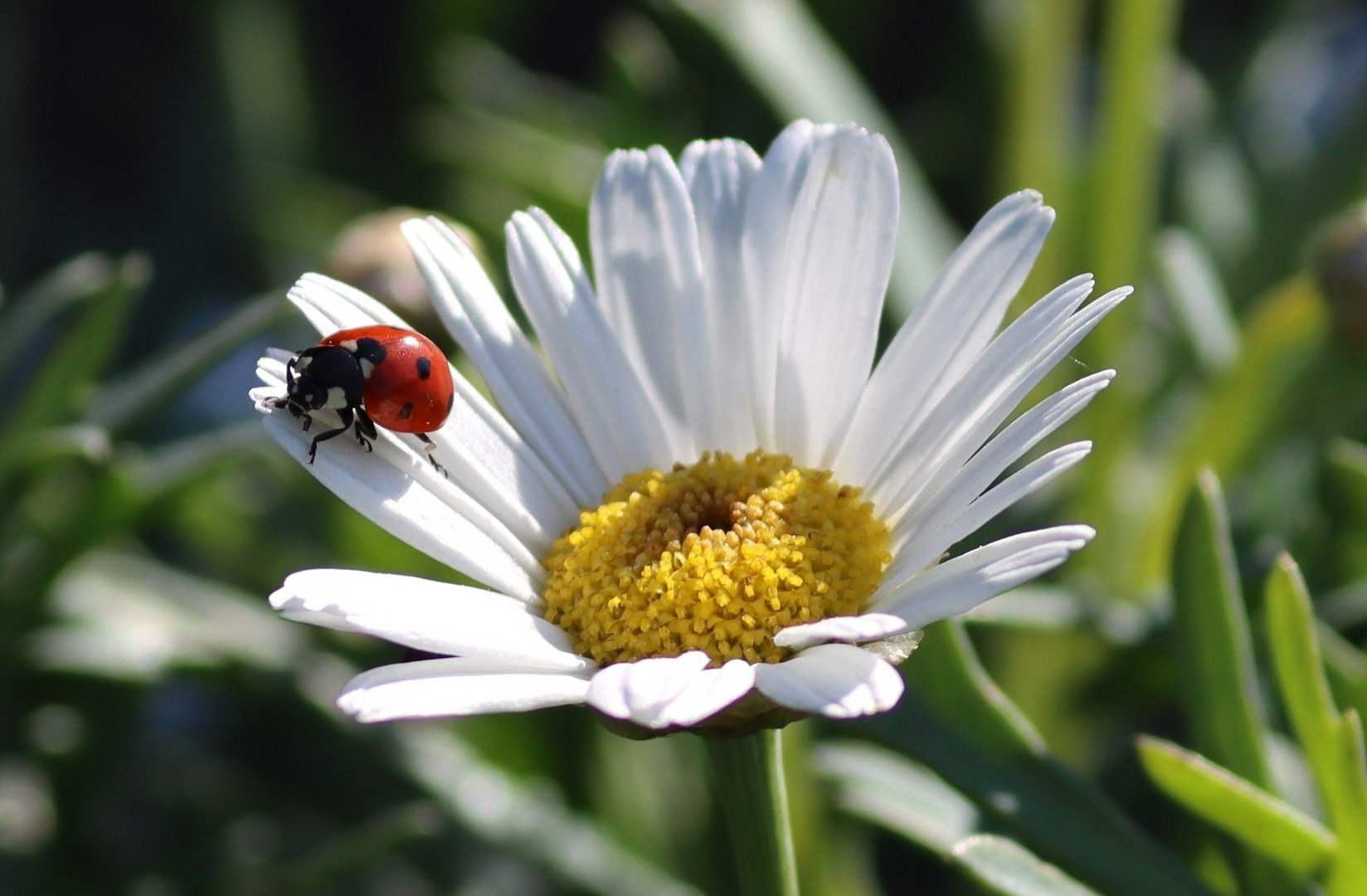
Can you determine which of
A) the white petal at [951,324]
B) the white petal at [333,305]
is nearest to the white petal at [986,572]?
the white petal at [951,324]

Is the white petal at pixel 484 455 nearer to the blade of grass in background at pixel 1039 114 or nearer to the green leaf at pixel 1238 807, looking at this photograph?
the green leaf at pixel 1238 807

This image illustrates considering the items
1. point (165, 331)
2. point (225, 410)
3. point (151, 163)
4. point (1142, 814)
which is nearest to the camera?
point (1142, 814)

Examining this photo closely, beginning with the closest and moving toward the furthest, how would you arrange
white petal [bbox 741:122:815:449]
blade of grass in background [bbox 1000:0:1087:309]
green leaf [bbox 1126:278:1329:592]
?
1. white petal [bbox 741:122:815:449]
2. green leaf [bbox 1126:278:1329:592]
3. blade of grass in background [bbox 1000:0:1087:309]

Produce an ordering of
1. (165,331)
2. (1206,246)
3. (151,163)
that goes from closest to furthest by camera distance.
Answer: (1206,246), (165,331), (151,163)

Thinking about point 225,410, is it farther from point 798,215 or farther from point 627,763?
point 798,215

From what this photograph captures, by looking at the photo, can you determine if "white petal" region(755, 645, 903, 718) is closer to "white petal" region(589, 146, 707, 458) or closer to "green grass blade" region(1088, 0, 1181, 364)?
"white petal" region(589, 146, 707, 458)

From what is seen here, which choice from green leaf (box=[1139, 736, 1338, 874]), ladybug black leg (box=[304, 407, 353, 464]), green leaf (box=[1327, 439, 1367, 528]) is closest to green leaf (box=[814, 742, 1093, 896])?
green leaf (box=[1139, 736, 1338, 874])

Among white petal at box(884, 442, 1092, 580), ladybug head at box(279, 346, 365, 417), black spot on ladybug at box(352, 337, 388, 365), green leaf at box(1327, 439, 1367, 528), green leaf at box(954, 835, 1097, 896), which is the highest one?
green leaf at box(1327, 439, 1367, 528)

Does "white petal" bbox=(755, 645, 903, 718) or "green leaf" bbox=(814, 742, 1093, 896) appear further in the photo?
"green leaf" bbox=(814, 742, 1093, 896)

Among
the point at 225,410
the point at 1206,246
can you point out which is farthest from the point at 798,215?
the point at 225,410
